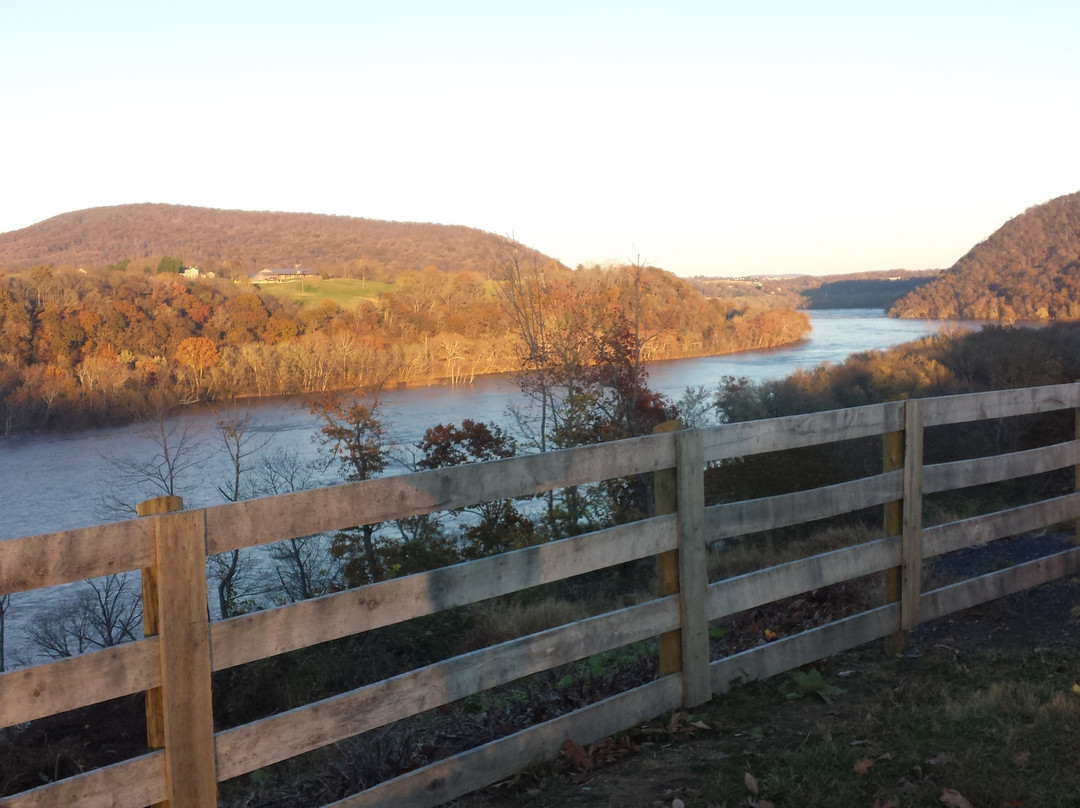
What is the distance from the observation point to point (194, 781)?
2539 millimetres

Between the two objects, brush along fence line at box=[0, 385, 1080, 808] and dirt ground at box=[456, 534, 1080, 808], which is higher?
brush along fence line at box=[0, 385, 1080, 808]

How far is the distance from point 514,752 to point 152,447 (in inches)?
1781

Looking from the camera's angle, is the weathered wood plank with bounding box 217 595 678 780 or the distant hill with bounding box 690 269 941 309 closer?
the weathered wood plank with bounding box 217 595 678 780

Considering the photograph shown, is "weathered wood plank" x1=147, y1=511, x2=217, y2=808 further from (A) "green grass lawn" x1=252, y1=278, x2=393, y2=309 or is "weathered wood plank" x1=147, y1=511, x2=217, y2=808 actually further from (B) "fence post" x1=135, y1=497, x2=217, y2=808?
(A) "green grass lawn" x1=252, y1=278, x2=393, y2=309

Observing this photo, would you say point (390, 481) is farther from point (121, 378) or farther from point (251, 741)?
point (121, 378)

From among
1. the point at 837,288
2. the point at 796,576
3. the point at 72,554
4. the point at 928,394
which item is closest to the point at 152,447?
the point at 928,394

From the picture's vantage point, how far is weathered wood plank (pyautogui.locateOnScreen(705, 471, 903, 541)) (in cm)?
393

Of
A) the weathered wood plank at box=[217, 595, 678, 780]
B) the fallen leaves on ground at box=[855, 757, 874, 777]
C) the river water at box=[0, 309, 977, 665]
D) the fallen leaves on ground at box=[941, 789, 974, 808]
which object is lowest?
the river water at box=[0, 309, 977, 665]

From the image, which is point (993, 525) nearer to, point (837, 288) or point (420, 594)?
point (420, 594)

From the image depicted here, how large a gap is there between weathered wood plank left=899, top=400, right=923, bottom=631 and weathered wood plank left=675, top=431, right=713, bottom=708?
1.38 m

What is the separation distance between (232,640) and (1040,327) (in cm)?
6075

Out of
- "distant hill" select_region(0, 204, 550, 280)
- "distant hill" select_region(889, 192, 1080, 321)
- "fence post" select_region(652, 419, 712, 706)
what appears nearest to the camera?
"fence post" select_region(652, 419, 712, 706)

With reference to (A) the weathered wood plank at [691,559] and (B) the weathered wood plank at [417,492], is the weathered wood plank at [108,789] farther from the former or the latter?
(A) the weathered wood plank at [691,559]

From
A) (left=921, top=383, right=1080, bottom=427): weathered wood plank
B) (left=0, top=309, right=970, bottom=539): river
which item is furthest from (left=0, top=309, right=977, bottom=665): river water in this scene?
(left=921, top=383, right=1080, bottom=427): weathered wood plank
